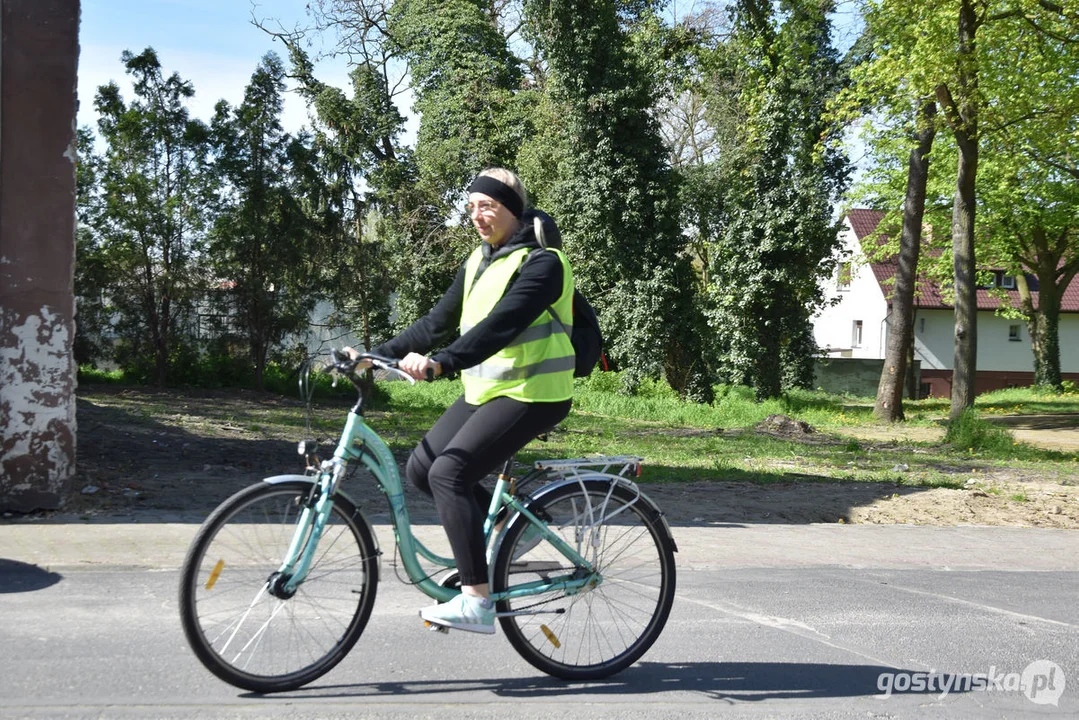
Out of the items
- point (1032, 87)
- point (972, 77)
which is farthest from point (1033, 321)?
point (972, 77)

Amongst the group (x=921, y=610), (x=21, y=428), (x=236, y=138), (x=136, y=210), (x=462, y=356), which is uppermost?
(x=236, y=138)

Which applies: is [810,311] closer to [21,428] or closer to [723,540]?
[723,540]

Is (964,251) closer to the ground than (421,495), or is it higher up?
higher up

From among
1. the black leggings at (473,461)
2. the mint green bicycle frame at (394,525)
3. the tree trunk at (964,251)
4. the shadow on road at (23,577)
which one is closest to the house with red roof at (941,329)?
the tree trunk at (964,251)

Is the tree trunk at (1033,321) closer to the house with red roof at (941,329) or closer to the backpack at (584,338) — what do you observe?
the house with red roof at (941,329)

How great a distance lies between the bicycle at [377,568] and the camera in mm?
4113

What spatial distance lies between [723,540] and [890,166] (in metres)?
35.3

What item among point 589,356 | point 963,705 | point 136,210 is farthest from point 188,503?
point 136,210

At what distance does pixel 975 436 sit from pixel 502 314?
1764cm

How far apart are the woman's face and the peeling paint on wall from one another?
5.24 metres

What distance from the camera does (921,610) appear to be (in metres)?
6.35

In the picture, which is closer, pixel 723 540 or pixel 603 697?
pixel 603 697

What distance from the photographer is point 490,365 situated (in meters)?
4.44

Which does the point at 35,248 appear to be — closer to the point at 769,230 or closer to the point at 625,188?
the point at 625,188
